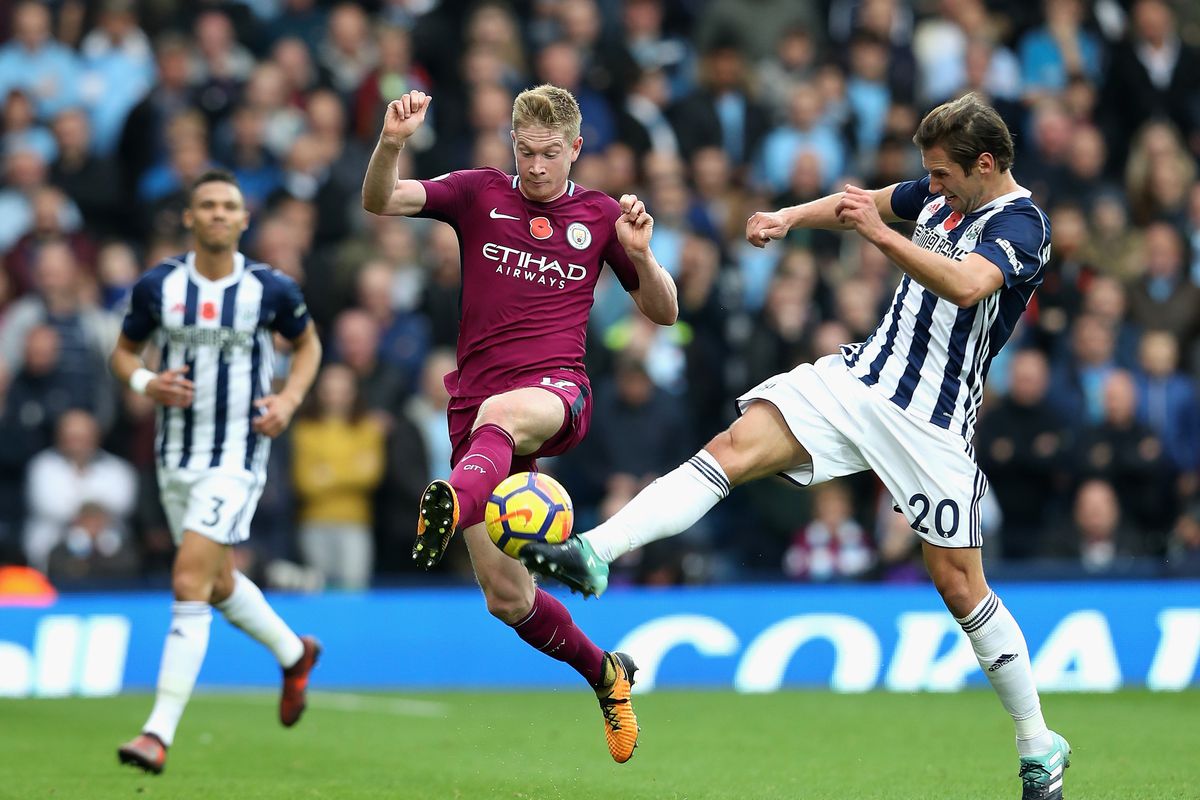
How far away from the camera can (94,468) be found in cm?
1372

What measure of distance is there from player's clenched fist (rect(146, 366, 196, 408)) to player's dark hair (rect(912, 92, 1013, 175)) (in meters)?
4.05

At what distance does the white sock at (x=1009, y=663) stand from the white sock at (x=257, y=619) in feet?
13.2

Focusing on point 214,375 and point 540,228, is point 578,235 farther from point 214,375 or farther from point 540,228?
point 214,375

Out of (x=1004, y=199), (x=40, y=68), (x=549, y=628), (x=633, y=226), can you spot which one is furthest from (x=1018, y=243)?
(x=40, y=68)

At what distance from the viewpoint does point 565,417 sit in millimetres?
7688

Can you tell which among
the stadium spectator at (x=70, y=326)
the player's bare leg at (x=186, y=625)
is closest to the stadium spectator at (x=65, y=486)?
the stadium spectator at (x=70, y=326)

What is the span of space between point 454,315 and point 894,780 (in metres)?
6.99

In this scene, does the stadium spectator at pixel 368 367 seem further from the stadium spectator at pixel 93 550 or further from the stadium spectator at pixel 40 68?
the stadium spectator at pixel 40 68

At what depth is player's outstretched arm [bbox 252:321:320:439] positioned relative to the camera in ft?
31.0

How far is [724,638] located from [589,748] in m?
3.44

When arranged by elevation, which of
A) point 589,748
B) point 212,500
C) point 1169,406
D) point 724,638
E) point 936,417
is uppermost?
point 936,417

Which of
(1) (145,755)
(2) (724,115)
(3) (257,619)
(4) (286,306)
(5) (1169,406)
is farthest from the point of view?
(2) (724,115)

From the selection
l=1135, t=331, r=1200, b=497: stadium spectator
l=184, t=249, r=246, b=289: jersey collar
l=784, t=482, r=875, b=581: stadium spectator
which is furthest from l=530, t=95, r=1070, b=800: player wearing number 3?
l=1135, t=331, r=1200, b=497: stadium spectator

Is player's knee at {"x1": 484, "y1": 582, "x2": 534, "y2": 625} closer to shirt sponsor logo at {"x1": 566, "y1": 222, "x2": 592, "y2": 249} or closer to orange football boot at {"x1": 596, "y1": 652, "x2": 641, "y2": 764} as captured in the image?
orange football boot at {"x1": 596, "y1": 652, "x2": 641, "y2": 764}
